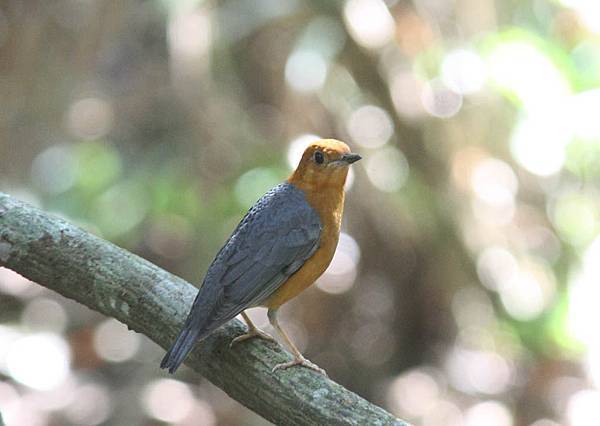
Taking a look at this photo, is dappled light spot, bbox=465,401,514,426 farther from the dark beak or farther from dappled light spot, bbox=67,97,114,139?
dappled light spot, bbox=67,97,114,139

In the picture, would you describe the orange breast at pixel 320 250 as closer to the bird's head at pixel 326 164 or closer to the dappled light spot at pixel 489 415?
the bird's head at pixel 326 164

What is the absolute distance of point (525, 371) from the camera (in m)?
6.92

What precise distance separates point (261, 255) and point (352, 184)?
3.06 meters

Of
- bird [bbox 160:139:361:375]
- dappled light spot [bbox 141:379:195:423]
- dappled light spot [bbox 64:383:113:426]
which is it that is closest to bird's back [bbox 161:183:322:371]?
bird [bbox 160:139:361:375]

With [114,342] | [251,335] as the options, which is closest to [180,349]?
[251,335]

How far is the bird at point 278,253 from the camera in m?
3.59

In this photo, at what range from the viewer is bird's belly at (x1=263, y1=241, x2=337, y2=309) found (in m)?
4.02

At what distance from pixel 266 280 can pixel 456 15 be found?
355cm

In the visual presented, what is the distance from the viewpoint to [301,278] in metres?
4.04

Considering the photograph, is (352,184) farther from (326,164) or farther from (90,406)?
(326,164)

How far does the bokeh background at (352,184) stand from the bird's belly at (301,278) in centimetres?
249

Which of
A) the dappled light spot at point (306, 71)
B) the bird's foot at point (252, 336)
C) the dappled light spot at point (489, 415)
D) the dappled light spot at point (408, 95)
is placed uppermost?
the dappled light spot at point (408, 95)

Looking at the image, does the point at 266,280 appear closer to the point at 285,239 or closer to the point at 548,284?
the point at 285,239

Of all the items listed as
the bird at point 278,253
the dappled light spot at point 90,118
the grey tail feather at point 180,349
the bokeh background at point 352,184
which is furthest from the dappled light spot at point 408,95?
the grey tail feather at point 180,349
